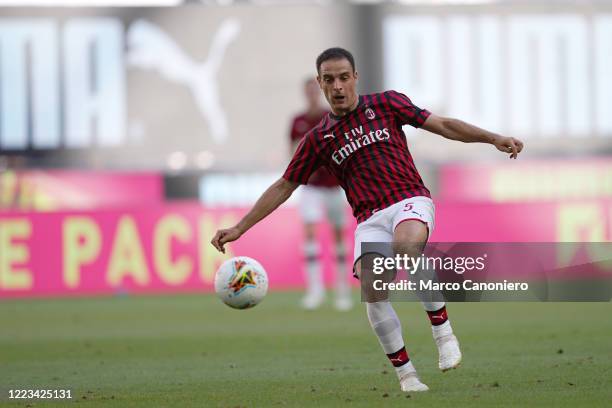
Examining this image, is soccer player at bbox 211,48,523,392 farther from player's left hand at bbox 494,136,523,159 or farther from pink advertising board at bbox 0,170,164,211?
pink advertising board at bbox 0,170,164,211

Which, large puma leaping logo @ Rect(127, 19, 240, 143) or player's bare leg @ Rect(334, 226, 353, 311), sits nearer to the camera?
player's bare leg @ Rect(334, 226, 353, 311)

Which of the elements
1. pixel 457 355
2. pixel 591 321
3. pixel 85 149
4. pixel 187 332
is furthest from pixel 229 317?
pixel 85 149

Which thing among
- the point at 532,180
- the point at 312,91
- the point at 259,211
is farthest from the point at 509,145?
the point at 532,180

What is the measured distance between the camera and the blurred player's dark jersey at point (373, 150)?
7680 millimetres

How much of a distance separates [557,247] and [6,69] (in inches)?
471

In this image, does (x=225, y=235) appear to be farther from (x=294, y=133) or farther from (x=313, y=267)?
(x=313, y=267)

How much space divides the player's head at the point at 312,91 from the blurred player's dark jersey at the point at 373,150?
7.16 meters

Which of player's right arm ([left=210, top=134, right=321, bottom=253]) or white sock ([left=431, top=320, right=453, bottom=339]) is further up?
player's right arm ([left=210, top=134, right=321, bottom=253])

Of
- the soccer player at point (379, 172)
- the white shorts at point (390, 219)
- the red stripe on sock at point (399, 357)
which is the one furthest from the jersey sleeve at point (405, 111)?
the red stripe on sock at point (399, 357)

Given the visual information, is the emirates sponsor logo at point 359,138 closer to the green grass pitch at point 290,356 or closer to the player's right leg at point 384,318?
the player's right leg at point 384,318

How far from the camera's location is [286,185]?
26.1 feet

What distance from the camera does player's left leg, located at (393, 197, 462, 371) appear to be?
7.42 metres

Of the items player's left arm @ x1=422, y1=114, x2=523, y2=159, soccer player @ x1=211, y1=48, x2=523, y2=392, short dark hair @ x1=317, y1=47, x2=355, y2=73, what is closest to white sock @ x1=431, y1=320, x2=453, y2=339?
soccer player @ x1=211, y1=48, x2=523, y2=392

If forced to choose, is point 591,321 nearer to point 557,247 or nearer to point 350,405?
point 557,247
